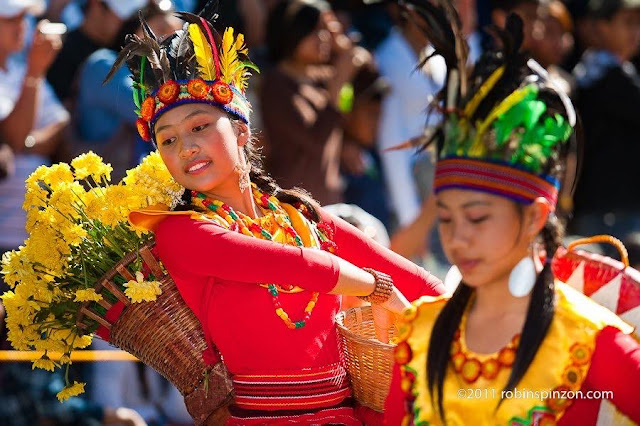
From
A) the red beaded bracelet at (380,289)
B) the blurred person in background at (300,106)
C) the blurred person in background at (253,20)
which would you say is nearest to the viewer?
the red beaded bracelet at (380,289)

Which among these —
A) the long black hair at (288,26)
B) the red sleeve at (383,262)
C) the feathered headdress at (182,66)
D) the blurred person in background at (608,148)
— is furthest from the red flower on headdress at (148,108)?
the blurred person in background at (608,148)

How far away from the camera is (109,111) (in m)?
6.60

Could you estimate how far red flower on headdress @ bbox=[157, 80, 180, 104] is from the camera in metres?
4.18

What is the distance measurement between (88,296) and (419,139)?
135 centimetres

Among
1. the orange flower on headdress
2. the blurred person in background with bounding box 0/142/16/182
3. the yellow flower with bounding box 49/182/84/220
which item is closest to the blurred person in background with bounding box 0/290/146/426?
the blurred person in background with bounding box 0/142/16/182

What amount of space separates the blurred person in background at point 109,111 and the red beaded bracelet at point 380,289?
8.25 feet

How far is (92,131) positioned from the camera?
659 centimetres

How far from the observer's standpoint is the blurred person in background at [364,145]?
27.6 ft

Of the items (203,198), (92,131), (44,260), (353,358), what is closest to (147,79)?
(203,198)

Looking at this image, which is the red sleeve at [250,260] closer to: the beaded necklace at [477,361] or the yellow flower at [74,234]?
the yellow flower at [74,234]

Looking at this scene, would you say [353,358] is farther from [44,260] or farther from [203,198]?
[44,260]

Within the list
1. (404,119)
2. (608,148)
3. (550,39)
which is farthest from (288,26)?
(608,148)

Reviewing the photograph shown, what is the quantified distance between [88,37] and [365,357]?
368 centimetres

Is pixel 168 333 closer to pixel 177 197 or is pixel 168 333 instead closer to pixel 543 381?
pixel 177 197
